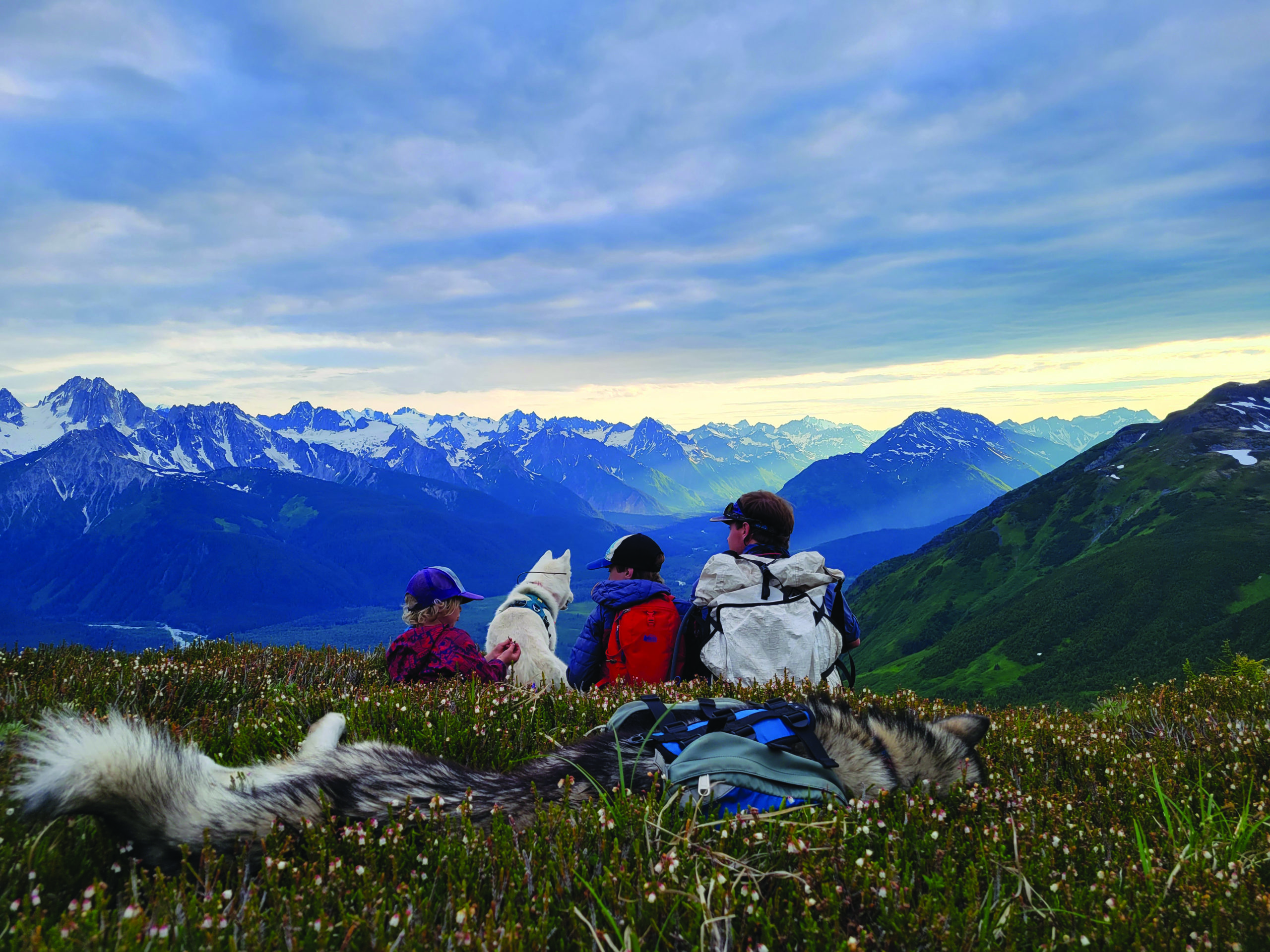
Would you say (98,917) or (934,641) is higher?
(98,917)

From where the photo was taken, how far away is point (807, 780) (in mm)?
3279

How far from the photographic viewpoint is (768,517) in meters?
8.55

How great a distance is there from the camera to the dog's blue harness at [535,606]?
32.5ft

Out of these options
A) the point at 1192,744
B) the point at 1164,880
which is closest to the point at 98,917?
the point at 1164,880

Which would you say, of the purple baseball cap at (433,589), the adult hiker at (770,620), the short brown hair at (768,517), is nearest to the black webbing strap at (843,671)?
the adult hiker at (770,620)

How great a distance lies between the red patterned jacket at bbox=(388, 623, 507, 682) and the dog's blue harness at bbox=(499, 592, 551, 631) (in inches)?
62.2

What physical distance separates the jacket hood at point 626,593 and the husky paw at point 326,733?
4085mm

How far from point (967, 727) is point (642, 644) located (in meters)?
4.67

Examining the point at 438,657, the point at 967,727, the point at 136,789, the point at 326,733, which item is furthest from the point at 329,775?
the point at 438,657

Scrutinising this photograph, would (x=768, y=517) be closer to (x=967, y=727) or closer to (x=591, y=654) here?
(x=591, y=654)

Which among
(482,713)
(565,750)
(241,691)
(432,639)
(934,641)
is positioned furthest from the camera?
(934,641)

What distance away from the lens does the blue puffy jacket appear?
831cm

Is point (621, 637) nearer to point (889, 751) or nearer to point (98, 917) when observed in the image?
point (889, 751)

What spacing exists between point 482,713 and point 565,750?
1624 mm
